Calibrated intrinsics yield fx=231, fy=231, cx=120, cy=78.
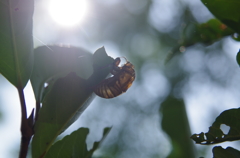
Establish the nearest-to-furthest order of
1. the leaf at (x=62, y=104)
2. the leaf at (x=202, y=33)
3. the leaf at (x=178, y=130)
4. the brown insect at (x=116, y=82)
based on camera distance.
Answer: the leaf at (x=62, y=104) < the brown insect at (x=116, y=82) < the leaf at (x=178, y=130) < the leaf at (x=202, y=33)

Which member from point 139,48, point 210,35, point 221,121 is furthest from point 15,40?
point 139,48

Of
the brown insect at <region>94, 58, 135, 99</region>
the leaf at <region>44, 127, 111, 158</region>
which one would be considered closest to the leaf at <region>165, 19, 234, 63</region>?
the brown insect at <region>94, 58, 135, 99</region>

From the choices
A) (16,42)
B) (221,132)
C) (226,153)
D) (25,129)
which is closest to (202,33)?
(221,132)

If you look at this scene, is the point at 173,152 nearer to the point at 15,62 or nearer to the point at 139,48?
the point at 15,62

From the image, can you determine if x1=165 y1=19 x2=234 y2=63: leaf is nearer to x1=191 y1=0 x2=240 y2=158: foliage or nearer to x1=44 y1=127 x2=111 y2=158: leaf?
x1=191 y1=0 x2=240 y2=158: foliage

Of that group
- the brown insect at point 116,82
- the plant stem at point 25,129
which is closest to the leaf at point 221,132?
the brown insect at point 116,82

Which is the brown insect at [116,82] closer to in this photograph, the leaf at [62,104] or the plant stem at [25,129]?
the leaf at [62,104]

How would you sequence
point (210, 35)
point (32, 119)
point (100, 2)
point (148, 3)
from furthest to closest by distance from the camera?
point (148, 3) < point (100, 2) < point (210, 35) < point (32, 119)
